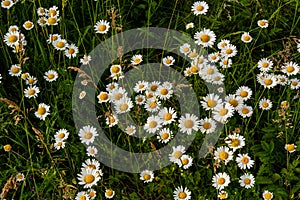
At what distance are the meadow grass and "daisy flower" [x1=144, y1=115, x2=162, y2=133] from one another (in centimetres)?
5

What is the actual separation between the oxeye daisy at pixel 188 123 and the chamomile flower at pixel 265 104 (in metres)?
0.36

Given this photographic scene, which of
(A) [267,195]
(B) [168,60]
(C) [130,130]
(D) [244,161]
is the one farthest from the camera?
(B) [168,60]

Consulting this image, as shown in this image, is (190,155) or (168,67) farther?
(168,67)

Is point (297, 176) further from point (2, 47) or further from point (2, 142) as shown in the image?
point (2, 47)

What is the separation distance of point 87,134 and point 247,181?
31.8 inches

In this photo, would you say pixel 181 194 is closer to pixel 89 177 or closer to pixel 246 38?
pixel 89 177

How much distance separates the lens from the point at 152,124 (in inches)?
90.8

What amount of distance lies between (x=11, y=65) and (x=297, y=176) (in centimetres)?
170

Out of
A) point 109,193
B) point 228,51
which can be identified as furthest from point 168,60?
point 109,193

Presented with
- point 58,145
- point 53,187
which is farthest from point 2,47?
point 53,187

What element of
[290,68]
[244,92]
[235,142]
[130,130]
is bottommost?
[235,142]

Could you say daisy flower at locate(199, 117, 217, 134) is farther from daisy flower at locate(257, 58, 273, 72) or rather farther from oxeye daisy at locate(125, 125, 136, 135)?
daisy flower at locate(257, 58, 273, 72)

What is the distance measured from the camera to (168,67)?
8.92 feet

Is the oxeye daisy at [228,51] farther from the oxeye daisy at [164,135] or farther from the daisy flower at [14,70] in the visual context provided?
the daisy flower at [14,70]
